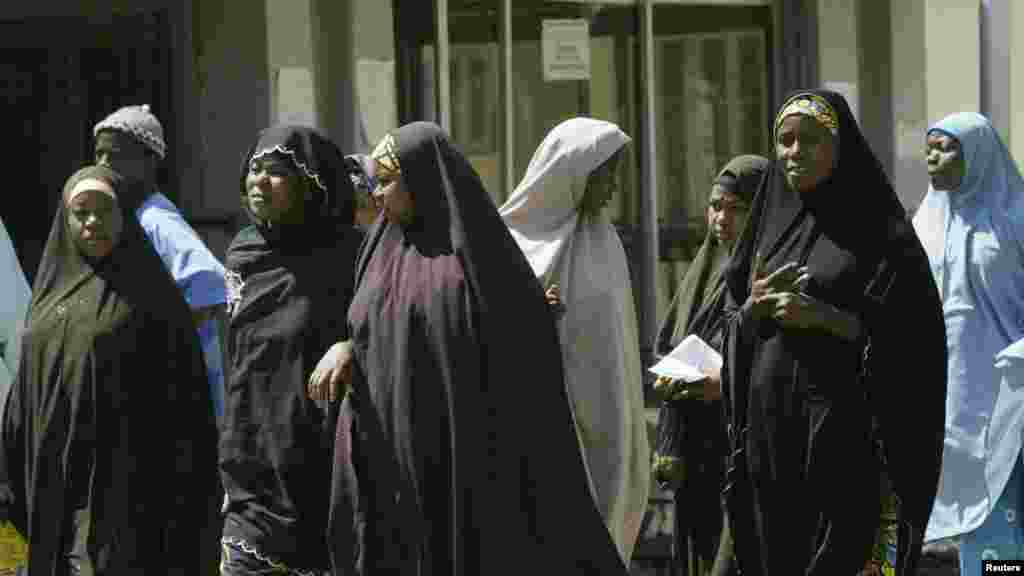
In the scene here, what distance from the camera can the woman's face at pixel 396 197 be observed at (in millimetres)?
6895

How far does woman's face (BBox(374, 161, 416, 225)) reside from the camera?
271 inches

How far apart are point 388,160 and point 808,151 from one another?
1.09m

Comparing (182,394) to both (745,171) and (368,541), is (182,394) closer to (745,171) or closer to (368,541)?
(368,541)

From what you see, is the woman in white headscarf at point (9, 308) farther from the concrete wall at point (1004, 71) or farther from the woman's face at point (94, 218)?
the concrete wall at point (1004, 71)

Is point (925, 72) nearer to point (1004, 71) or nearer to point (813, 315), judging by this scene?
point (1004, 71)

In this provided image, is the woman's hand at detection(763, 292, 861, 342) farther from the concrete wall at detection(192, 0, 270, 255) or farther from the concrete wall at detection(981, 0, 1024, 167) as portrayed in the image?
the concrete wall at detection(981, 0, 1024, 167)

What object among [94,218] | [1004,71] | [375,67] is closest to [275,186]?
[94,218]

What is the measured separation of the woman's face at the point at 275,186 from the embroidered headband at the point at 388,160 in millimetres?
594

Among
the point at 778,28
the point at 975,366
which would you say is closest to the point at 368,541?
the point at 975,366

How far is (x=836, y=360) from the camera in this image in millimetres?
6676

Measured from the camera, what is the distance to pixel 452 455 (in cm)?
677

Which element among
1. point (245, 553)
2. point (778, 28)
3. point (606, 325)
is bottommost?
point (245, 553)

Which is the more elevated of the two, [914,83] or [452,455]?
[914,83]

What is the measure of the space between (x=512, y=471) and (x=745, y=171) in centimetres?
175
